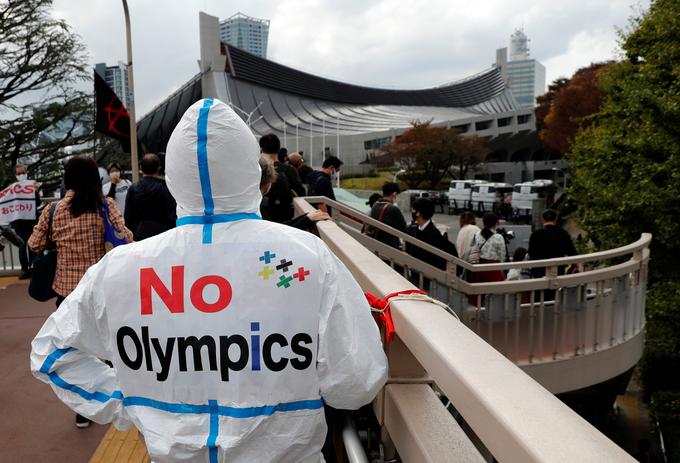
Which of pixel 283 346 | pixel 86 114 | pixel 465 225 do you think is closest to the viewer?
pixel 283 346

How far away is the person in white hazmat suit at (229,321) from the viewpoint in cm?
164

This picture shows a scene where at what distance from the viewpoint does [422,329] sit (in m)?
1.49

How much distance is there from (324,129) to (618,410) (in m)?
69.3

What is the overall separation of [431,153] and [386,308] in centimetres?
5049

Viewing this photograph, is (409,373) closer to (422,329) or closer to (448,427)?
(448,427)

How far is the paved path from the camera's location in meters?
3.37

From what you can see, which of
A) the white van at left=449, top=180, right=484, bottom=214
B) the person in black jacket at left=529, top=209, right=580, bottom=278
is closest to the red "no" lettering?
the person in black jacket at left=529, top=209, right=580, bottom=278

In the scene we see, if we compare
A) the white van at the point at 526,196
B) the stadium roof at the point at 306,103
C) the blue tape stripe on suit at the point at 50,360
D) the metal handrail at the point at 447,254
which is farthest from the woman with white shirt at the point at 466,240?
the stadium roof at the point at 306,103

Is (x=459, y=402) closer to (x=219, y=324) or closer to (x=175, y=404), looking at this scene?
(x=219, y=324)

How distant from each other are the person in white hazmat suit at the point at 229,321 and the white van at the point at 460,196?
3895 centimetres

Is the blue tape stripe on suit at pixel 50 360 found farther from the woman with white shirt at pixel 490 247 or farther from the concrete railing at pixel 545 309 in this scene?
the woman with white shirt at pixel 490 247

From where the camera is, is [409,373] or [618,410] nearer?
[409,373]

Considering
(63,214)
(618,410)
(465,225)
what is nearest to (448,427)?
(63,214)

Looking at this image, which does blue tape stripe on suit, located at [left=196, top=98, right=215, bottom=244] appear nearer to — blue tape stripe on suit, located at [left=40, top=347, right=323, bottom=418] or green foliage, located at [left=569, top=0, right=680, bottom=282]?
blue tape stripe on suit, located at [left=40, top=347, right=323, bottom=418]
